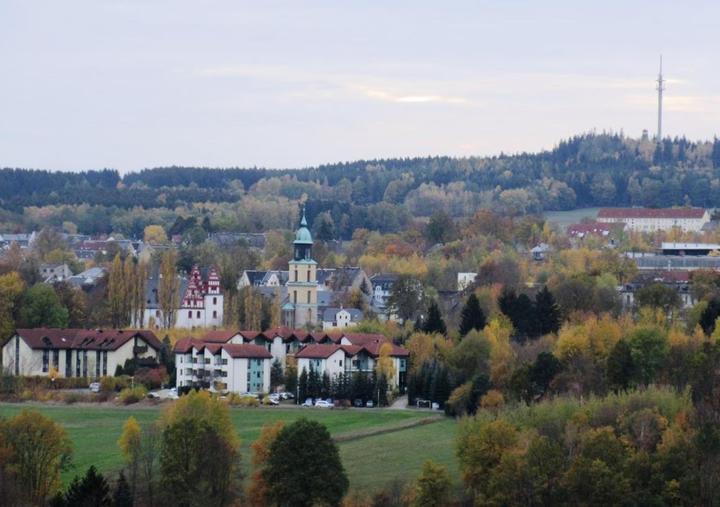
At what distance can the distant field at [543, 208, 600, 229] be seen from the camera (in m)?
174

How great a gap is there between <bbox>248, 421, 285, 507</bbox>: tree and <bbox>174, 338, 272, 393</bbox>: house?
16.4 m

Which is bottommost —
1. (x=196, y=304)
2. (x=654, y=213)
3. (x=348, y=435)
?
(x=348, y=435)

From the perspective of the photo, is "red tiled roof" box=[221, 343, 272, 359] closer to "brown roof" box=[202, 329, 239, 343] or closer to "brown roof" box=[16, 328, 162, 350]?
"brown roof" box=[202, 329, 239, 343]

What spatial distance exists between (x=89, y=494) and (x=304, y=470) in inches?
204

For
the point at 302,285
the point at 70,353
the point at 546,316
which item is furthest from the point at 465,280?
the point at 70,353

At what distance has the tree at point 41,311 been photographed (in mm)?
76938

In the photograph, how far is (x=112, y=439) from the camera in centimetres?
5469

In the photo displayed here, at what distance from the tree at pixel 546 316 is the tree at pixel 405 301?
570 inches

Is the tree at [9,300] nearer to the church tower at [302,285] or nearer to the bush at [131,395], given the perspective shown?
the bush at [131,395]

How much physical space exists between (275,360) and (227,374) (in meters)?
2.72

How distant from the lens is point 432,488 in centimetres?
4400

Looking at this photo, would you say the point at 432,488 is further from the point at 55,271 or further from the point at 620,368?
the point at 55,271

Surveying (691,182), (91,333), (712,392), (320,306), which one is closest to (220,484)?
(712,392)

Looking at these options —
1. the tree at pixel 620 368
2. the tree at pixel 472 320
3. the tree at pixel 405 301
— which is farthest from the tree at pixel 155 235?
the tree at pixel 620 368
